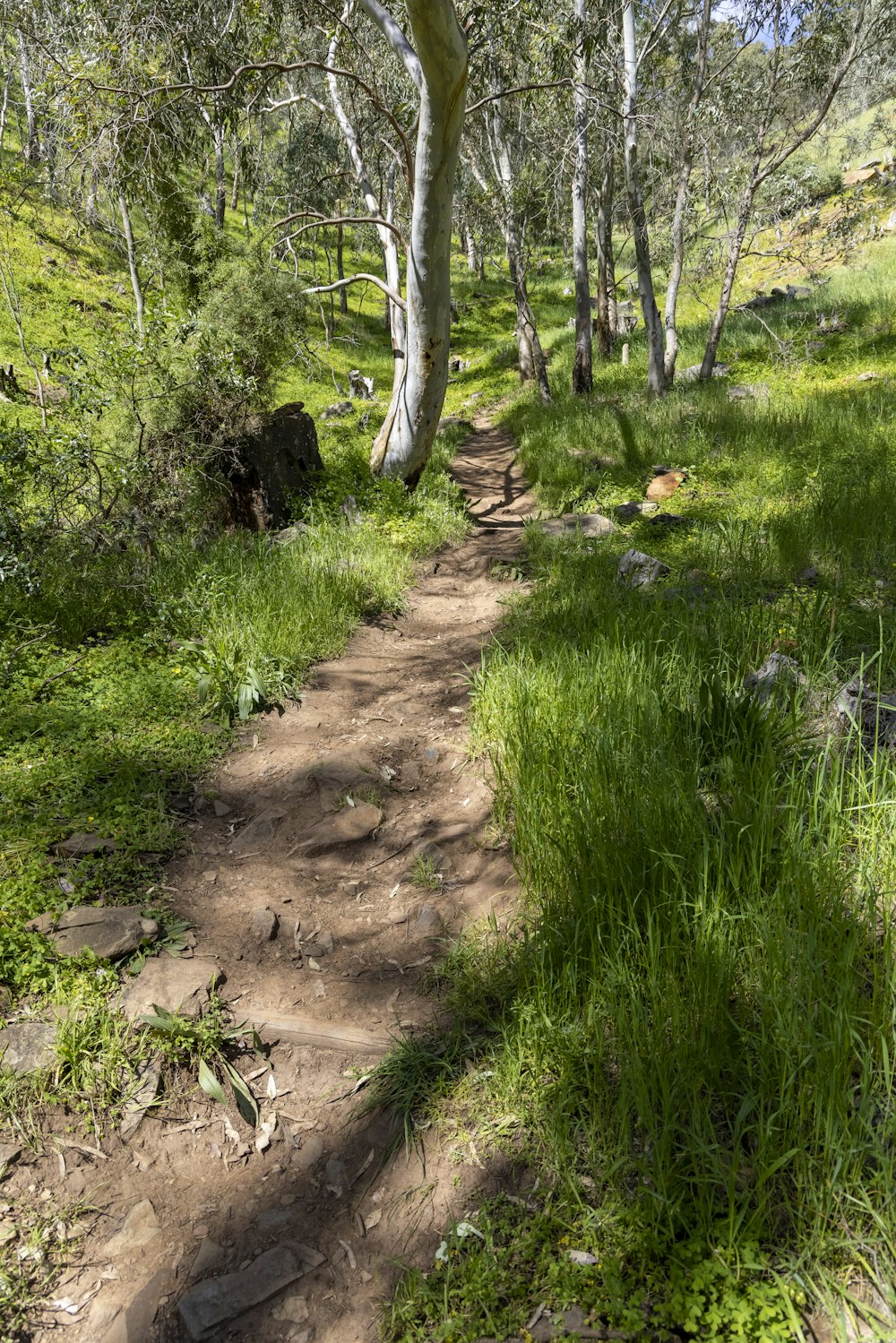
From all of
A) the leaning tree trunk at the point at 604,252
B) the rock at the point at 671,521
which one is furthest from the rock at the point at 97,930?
the leaning tree trunk at the point at 604,252

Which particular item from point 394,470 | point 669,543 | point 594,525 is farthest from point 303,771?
point 394,470

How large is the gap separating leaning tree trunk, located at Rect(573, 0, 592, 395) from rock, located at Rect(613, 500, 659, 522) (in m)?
4.59

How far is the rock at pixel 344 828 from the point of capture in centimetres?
347

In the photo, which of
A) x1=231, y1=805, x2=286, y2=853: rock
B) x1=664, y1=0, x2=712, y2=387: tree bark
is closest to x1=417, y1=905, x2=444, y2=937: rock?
x1=231, y1=805, x2=286, y2=853: rock

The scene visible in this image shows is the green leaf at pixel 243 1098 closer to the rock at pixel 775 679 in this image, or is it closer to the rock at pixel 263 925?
the rock at pixel 263 925

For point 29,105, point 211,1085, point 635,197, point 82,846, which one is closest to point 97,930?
point 82,846

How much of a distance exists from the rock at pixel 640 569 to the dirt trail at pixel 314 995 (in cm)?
120

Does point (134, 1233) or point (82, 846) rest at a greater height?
point (82, 846)

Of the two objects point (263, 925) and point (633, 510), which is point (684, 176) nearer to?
point (633, 510)

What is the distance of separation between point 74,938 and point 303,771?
56.5 inches

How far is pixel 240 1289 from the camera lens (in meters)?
1.88

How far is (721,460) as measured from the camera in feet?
26.3

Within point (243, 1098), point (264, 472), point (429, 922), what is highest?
point (264, 472)

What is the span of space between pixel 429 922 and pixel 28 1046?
137cm
